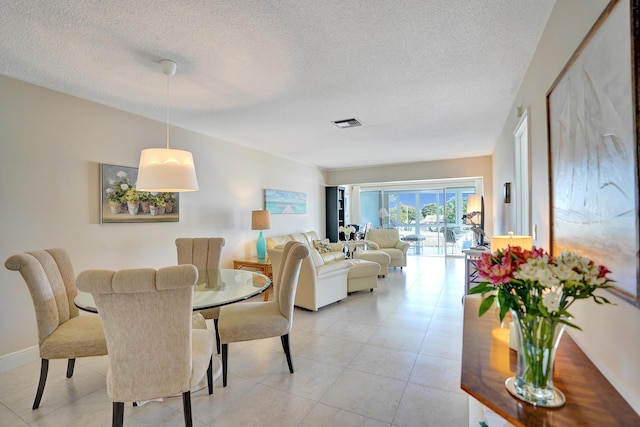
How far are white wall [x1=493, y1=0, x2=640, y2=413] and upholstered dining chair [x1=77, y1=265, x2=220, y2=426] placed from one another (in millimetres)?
1642

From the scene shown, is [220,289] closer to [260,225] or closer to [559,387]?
[559,387]

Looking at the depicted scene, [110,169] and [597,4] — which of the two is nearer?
[597,4]

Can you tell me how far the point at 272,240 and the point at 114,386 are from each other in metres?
3.91

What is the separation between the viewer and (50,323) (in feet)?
6.81

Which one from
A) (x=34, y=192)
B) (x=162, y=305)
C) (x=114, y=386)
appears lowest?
(x=114, y=386)

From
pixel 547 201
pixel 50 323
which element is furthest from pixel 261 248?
pixel 547 201

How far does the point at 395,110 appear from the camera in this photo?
3.59 meters

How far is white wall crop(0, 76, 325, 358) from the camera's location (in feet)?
8.72

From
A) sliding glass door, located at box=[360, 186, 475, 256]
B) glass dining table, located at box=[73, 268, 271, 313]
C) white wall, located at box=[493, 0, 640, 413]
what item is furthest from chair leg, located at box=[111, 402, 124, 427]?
sliding glass door, located at box=[360, 186, 475, 256]

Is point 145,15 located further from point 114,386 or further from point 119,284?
point 114,386

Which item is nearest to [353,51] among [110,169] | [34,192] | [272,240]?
[110,169]

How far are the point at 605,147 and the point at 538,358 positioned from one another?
0.72m

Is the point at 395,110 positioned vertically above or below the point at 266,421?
above

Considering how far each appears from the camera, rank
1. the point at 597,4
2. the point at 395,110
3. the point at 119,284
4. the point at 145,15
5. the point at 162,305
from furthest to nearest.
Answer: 1. the point at 395,110
2. the point at 145,15
3. the point at 162,305
4. the point at 119,284
5. the point at 597,4
